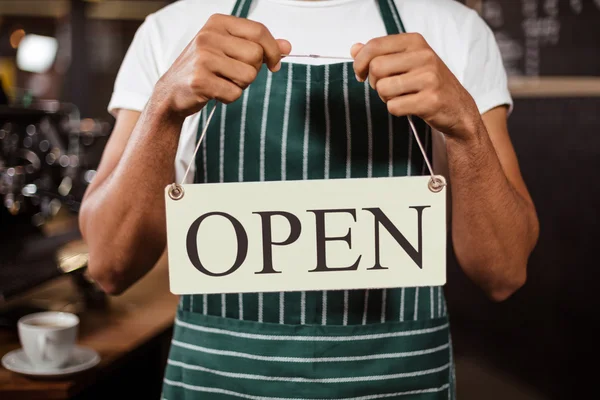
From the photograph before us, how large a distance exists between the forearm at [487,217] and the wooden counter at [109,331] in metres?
0.91

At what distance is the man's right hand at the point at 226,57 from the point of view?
967 mm

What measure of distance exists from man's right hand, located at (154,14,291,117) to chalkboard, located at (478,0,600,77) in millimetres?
2771

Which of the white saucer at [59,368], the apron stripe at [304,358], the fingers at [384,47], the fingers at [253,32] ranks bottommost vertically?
the white saucer at [59,368]

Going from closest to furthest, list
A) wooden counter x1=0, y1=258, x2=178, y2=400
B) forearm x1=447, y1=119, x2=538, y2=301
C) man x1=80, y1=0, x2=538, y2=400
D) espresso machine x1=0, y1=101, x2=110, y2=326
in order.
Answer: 1. forearm x1=447, y1=119, x2=538, y2=301
2. man x1=80, y1=0, x2=538, y2=400
3. wooden counter x1=0, y1=258, x2=178, y2=400
4. espresso machine x1=0, y1=101, x2=110, y2=326

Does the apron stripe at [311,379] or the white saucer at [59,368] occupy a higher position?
the apron stripe at [311,379]

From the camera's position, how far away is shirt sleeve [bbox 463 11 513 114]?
132 centimetres

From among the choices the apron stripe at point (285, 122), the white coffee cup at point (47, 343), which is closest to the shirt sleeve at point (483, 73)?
the apron stripe at point (285, 122)

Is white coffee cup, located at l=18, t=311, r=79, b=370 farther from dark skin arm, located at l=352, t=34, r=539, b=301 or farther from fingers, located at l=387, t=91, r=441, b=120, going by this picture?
fingers, located at l=387, t=91, r=441, b=120

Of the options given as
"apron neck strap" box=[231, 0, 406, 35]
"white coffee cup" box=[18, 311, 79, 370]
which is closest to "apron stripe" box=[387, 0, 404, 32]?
"apron neck strap" box=[231, 0, 406, 35]

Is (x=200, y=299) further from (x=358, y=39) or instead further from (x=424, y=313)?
(x=358, y=39)

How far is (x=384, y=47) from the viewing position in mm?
963

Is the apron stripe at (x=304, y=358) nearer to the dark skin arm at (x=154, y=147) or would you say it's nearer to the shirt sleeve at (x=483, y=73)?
the dark skin arm at (x=154, y=147)

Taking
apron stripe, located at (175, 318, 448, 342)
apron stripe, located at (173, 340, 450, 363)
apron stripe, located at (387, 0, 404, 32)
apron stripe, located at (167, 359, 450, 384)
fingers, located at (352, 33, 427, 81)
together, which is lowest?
apron stripe, located at (167, 359, 450, 384)

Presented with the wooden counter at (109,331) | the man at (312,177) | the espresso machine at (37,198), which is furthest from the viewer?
the espresso machine at (37,198)
